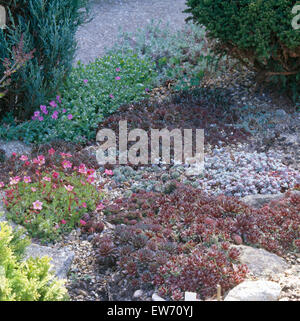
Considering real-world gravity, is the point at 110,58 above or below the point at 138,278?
above

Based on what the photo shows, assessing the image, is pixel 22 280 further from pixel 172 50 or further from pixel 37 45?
pixel 172 50

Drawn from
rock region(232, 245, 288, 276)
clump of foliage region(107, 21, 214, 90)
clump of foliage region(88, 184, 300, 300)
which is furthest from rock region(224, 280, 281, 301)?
clump of foliage region(107, 21, 214, 90)

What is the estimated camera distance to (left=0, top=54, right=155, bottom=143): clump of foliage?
6066 mm

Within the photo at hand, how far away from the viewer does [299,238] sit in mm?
3777

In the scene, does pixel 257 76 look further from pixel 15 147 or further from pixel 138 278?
pixel 138 278

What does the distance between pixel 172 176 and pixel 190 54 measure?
410 centimetres

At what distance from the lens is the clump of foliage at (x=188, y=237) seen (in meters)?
3.09

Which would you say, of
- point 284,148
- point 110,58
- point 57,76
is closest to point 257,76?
point 284,148

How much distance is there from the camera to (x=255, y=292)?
A: 268cm

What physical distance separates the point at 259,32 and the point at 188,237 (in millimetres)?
3682

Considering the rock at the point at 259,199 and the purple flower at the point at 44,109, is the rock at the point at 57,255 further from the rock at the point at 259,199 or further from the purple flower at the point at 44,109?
the purple flower at the point at 44,109

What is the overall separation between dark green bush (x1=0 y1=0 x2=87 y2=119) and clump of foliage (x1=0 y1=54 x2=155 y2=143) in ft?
0.83

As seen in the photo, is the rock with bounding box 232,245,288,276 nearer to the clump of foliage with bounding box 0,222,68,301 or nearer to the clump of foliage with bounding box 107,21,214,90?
the clump of foliage with bounding box 0,222,68,301

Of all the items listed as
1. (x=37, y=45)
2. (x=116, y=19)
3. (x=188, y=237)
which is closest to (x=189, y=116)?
(x=37, y=45)
